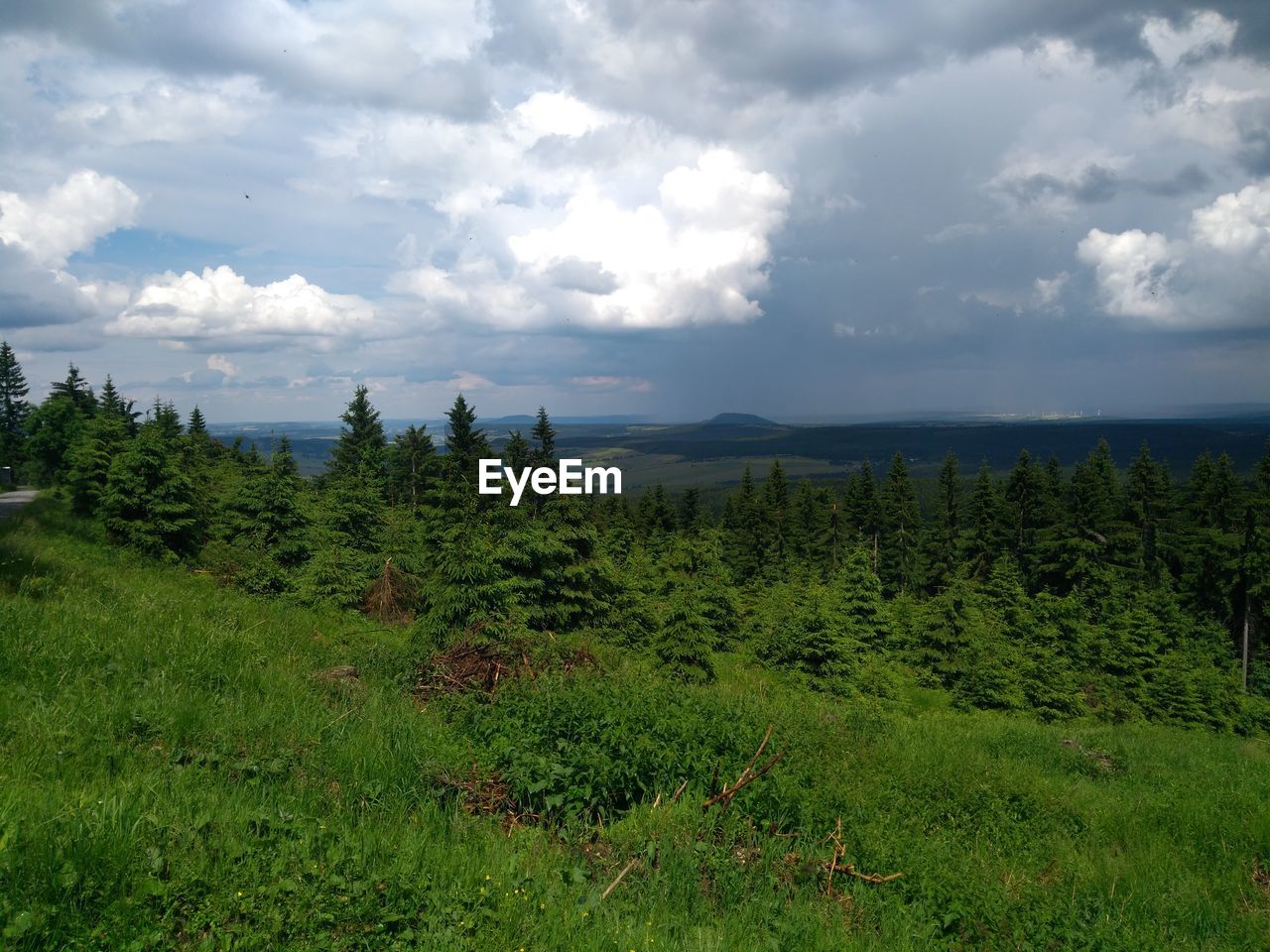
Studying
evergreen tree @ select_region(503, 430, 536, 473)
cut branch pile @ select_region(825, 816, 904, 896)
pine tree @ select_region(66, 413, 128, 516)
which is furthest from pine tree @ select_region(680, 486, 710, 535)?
cut branch pile @ select_region(825, 816, 904, 896)

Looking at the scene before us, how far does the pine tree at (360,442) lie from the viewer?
54094mm

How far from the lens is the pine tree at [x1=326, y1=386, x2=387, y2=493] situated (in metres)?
54.1

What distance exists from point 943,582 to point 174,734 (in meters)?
52.2

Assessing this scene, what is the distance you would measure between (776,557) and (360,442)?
34810 mm

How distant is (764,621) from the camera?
119ft

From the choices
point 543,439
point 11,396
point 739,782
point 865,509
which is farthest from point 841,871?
point 11,396

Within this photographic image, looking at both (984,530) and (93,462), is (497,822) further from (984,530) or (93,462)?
(984,530)

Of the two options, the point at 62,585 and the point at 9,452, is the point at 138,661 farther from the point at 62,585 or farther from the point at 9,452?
the point at 9,452

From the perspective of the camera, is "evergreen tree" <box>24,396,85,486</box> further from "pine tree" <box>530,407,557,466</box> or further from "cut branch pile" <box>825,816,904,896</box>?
"cut branch pile" <box>825,816,904,896</box>

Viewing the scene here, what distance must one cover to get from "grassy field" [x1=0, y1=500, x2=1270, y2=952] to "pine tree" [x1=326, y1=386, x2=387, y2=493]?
1799 inches

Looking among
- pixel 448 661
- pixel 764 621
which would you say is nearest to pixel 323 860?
pixel 448 661

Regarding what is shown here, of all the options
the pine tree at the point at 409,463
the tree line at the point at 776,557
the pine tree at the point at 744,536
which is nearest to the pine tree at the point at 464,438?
the tree line at the point at 776,557

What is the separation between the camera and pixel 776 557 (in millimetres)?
55250

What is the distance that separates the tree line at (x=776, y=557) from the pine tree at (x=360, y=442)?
229 millimetres
